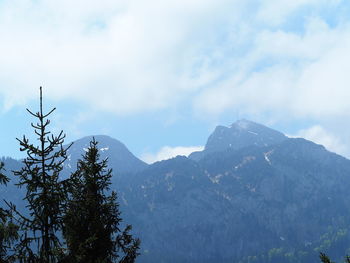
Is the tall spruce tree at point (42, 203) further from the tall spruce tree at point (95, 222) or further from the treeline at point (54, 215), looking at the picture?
the tall spruce tree at point (95, 222)

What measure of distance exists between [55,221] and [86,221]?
25.8 ft

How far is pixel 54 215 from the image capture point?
14.8 m

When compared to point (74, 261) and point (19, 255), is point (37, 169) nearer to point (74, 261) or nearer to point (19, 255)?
point (19, 255)

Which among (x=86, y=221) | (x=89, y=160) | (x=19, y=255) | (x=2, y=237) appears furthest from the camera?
(x=89, y=160)

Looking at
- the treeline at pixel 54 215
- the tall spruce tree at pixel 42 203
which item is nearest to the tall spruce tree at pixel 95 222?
the treeline at pixel 54 215

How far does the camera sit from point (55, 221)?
580 inches

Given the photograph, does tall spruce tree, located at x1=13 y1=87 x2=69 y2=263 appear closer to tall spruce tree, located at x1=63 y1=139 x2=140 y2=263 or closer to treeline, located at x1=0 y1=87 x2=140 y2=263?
treeline, located at x1=0 y1=87 x2=140 y2=263

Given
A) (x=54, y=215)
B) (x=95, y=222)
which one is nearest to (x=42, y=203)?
(x=54, y=215)

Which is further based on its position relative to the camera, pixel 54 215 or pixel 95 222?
pixel 95 222

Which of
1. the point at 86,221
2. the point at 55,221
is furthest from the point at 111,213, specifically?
the point at 55,221

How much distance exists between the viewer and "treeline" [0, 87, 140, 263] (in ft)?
47.6

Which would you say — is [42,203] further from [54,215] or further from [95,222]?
[95,222]

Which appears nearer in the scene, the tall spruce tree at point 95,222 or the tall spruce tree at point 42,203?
the tall spruce tree at point 42,203

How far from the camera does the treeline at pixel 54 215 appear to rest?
47.6ft
